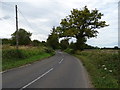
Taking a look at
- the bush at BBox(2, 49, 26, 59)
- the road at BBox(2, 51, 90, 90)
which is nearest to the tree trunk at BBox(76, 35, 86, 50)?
the bush at BBox(2, 49, 26, 59)

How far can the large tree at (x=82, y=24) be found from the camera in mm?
63112

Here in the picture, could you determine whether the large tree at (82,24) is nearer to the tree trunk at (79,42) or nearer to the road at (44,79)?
the tree trunk at (79,42)

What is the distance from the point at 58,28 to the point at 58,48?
63.0 m

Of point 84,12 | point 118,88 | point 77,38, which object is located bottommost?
point 118,88

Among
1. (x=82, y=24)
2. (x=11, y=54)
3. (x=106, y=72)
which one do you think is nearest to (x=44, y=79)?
(x=106, y=72)

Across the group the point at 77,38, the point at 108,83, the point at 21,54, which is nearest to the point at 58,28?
the point at 77,38

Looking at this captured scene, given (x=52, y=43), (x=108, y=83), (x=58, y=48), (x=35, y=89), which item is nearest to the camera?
(x=35, y=89)

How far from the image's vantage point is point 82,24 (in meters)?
63.5

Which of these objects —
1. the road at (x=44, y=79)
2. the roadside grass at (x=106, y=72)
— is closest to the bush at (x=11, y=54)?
the roadside grass at (x=106, y=72)

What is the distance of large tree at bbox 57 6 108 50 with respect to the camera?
63112 mm

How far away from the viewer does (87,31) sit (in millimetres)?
62375

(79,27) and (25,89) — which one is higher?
(79,27)

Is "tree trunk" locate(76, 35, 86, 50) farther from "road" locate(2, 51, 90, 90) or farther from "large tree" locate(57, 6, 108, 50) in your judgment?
"road" locate(2, 51, 90, 90)

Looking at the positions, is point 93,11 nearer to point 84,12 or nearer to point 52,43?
point 84,12
